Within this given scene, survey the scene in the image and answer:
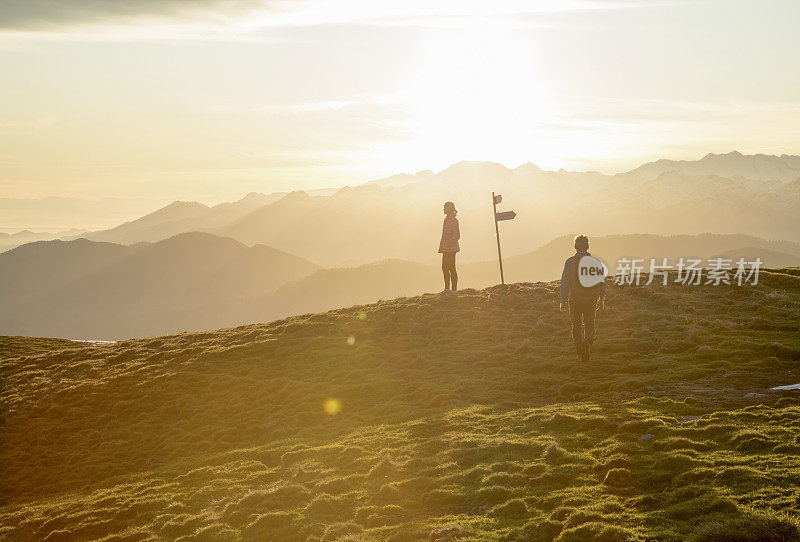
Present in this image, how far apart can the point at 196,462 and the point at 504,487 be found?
10749mm

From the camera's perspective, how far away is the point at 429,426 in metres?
16.5

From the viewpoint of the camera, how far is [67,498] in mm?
17391

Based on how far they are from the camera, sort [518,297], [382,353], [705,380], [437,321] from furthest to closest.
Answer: [518,297], [437,321], [382,353], [705,380]

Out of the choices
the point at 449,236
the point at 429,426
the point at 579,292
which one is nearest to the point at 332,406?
the point at 429,426

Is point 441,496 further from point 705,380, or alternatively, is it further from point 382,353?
point 382,353

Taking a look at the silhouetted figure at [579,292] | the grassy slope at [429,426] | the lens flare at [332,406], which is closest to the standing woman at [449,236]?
the grassy slope at [429,426]

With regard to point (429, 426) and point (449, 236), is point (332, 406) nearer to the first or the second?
point (429, 426)

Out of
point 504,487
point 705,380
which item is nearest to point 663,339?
point 705,380

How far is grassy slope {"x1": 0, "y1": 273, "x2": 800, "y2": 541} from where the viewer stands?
34.0 feet

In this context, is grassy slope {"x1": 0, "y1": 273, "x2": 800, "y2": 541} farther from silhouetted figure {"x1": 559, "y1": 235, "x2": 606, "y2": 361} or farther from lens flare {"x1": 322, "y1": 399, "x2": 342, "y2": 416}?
silhouetted figure {"x1": 559, "y1": 235, "x2": 606, "y2": 361}

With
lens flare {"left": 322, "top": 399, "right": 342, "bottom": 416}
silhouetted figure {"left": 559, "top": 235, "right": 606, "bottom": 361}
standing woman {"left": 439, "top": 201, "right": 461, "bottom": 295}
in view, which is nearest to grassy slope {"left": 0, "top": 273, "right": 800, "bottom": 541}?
lens flare {"left": 322, "top": 399, "right": 342, "bottom": 416}

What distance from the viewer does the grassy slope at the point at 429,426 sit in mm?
10359

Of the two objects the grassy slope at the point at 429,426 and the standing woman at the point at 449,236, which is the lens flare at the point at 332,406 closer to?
the grassy slope at the point at 429,426

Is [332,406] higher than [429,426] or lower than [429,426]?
lower
